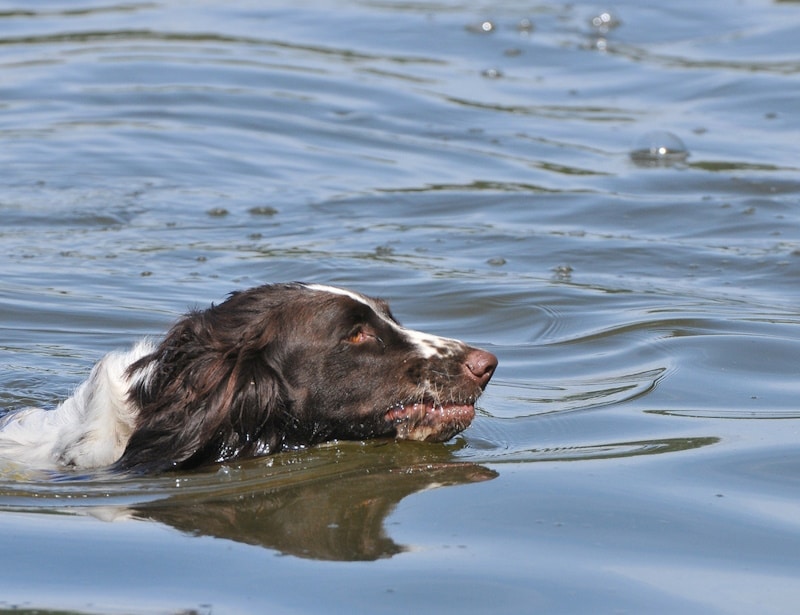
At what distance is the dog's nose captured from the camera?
6.53 m

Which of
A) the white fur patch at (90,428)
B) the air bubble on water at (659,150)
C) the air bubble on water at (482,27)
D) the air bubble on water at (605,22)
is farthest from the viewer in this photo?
the air bubble on water at (605,22)

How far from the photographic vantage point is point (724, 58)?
58.5ft

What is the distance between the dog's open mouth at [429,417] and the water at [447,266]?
102 millimetres

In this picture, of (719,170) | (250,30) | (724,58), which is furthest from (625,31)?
(719,170)

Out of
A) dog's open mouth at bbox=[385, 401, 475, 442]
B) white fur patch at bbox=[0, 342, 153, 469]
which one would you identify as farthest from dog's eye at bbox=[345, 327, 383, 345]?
white fur patch at bbox=[0, 342, 153, 469]

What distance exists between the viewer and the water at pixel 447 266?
16.8 ft

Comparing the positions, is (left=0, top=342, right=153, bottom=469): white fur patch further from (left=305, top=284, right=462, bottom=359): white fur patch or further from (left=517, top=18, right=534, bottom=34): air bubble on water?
(left=517, top=18, right=534, bottom=34): air bubble on water

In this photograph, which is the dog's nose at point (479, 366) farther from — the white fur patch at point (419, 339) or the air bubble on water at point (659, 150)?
the air bubble on water at point (659, 150)

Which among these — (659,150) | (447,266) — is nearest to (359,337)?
(447,266)

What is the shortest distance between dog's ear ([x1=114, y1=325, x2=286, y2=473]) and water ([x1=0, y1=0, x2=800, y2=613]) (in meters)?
0.12

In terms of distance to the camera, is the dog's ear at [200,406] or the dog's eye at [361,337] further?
the dog's eye at [361,337]

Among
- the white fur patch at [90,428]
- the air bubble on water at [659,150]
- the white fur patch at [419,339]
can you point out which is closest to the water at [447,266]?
the air bubble on water at [659,150]

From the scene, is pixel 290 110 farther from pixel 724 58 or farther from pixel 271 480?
pixel 271 480

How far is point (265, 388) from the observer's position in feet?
20.8
